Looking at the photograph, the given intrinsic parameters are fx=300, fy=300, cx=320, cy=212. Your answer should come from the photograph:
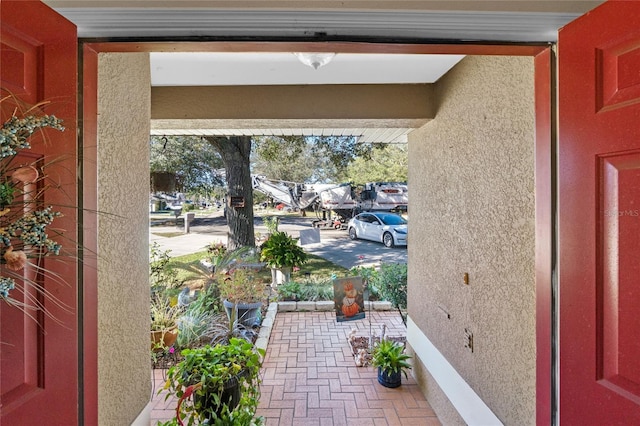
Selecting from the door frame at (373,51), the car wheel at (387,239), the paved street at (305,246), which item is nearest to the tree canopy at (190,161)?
the paved street at (305,246)

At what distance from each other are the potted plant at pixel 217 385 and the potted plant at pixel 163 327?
3.75 ft

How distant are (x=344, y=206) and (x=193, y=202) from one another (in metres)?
5.89

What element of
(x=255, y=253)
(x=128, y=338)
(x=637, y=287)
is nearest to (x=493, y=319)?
(x=637, y=287)

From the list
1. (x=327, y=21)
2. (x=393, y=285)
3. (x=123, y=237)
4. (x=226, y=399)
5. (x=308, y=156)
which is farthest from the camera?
(x=308, y=156)

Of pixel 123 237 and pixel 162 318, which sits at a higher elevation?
pixel 123 237

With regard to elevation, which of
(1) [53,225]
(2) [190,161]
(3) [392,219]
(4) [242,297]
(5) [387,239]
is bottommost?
(4) [242,297]

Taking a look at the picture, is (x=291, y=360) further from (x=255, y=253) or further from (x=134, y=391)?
(x=255, y=253)

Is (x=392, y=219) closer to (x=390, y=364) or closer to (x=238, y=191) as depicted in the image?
(x=238, y=191)

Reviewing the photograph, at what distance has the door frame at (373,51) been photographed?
3.52 feet

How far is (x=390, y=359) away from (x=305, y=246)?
7069mm

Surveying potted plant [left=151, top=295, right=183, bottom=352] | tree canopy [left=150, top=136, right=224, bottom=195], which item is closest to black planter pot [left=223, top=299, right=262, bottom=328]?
potted plant [left=151, top=295, right=183, bottom=352]

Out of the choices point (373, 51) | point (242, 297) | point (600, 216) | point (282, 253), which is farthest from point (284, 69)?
point (282, 253)

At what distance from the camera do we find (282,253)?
5.75 metres

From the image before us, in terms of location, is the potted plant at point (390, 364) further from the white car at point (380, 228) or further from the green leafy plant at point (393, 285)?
the white car at point (380, 228)
